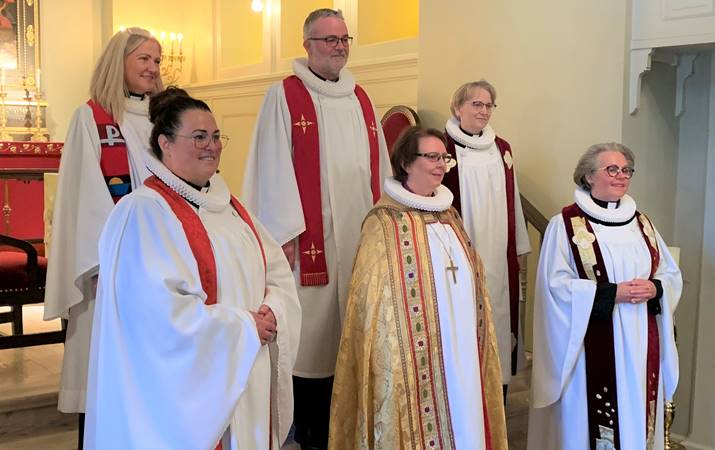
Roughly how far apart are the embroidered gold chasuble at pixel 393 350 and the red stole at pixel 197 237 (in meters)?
0.81

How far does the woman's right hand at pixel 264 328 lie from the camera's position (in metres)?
2.46

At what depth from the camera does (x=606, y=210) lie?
3562 mm

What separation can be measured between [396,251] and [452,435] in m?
0.74

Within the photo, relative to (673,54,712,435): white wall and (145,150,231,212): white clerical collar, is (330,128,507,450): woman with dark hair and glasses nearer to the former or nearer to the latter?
(145,150,231,212): white clerical collar

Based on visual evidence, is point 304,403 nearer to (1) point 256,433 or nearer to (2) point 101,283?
(1) point 256,433

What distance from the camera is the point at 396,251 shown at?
10.3 ft

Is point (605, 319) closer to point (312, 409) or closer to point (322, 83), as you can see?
point (312, 409)

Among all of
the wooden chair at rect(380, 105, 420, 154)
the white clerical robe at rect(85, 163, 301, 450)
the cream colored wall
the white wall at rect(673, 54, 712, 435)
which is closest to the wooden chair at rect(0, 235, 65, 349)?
the white clerical robe at rect(85, 163, 301, 450)

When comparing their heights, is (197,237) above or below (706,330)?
above

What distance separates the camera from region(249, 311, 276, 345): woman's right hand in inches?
97.0

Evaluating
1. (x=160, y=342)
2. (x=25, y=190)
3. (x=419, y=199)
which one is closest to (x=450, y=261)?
(x=419, y=199)

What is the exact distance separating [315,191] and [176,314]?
55.7 inches

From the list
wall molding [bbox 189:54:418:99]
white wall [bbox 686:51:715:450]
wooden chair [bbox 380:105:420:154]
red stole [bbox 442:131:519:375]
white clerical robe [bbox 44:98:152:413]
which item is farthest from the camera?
wall molding [bbox 189:54:418:99]

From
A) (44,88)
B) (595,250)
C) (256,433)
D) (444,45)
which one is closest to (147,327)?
(256,433)
